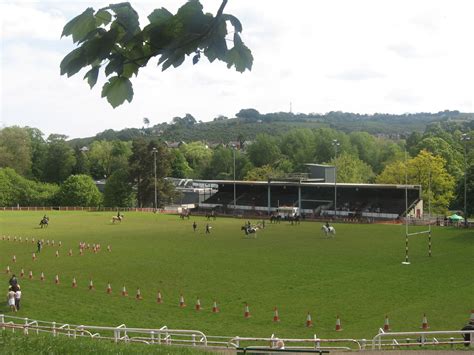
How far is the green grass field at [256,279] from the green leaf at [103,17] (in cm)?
1734

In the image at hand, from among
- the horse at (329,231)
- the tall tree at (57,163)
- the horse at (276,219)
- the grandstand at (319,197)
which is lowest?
the horse at (329,231)

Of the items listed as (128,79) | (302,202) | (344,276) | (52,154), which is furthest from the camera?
(52,154)

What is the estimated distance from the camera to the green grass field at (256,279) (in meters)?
21.1

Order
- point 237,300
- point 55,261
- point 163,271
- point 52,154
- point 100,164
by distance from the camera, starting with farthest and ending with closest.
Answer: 1. point 100,164
2. point 52,154
3. point 55,261
4. point 163,271
5. point 237,300

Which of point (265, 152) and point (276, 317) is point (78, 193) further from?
point (276, 317)

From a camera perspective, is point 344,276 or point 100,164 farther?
point 100,164

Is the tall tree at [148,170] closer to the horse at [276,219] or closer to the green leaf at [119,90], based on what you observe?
the horse at [276,219]

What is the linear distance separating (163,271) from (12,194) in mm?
64117

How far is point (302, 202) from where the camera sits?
3027 inches

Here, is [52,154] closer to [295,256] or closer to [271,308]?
[295,256]

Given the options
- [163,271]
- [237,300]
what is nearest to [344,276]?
[237,300]

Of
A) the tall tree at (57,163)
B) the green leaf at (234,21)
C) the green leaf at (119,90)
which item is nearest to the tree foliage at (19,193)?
the tall tree at (57,163)

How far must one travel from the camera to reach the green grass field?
21141 millimetres

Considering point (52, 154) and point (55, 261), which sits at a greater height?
point (52, 154)
